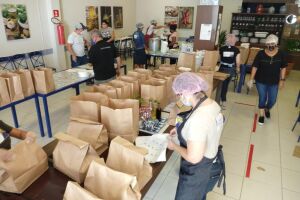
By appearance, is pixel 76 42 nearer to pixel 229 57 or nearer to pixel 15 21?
pixel 15 21

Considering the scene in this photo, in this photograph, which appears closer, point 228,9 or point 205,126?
point 205,126

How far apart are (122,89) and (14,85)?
1.68 m

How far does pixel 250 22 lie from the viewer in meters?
8.68

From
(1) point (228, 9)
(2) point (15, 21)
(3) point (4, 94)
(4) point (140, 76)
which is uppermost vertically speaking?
(1) point (228, 9)

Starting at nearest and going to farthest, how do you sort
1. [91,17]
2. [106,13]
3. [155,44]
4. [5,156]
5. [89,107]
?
1. [5,156]
2. [89,107]
3. [155,44]
4. [91,17]
5. [106,13]

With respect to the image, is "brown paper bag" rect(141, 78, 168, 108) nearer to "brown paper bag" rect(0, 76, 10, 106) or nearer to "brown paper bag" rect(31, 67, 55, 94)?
"brown paper bag" rect(31, 67, 55, 94)

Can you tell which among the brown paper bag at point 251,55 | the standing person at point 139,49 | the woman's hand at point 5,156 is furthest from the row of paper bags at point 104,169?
the brown paper bag at point 251,55

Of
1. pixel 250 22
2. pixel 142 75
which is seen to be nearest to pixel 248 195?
pixel 142 75

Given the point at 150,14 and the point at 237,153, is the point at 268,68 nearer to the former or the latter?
the point at 237,153

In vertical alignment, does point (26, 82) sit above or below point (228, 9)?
below

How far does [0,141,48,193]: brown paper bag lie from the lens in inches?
50.3

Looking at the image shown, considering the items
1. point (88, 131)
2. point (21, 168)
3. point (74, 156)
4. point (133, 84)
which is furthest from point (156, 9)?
point (21, 168)

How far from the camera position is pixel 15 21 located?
6.00m

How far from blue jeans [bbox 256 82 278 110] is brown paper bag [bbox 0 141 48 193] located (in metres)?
3.76
